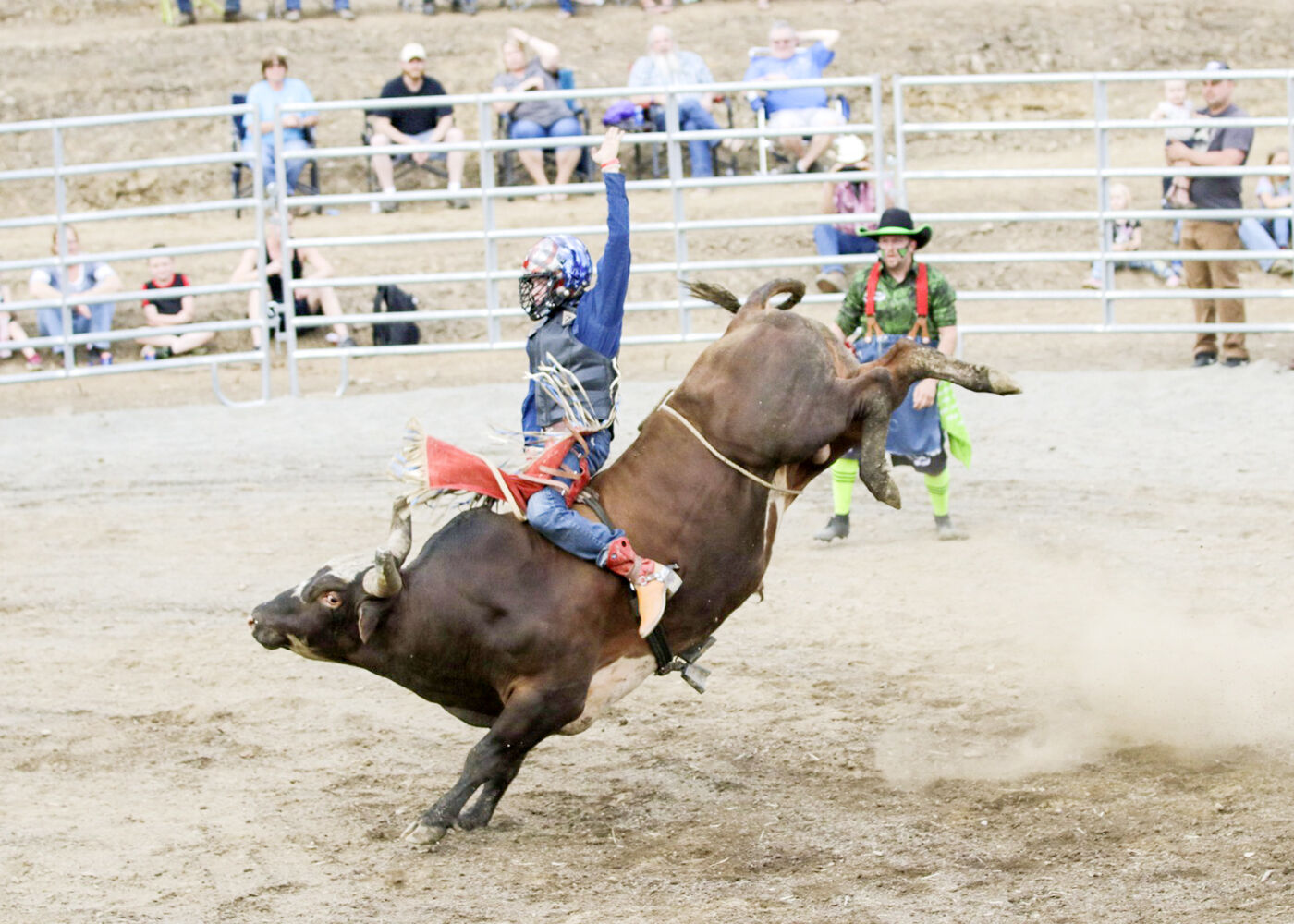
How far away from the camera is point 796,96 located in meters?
15.0

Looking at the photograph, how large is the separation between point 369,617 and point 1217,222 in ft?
30.7

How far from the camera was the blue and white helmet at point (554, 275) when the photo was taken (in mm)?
5434

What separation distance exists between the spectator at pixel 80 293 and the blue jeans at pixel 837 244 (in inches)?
235

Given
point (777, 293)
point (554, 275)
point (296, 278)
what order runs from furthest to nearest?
1. point (296, 278)
2. point (777, 293)
3. point (554, 275)

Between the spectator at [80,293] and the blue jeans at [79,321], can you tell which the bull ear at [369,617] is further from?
the blue jeans at [79,321]

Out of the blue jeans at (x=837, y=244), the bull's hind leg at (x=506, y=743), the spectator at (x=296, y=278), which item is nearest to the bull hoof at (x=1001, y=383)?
the bull's hind leg at (x=506, y=743)

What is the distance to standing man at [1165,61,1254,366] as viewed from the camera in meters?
12.4

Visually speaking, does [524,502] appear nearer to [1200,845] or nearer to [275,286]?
[1200,845]

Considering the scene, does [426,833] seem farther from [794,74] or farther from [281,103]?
[794,74]

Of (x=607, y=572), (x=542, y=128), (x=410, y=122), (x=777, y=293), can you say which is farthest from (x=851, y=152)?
(x=607, y=572)

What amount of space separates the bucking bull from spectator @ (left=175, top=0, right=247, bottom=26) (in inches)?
639

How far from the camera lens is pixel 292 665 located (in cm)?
738

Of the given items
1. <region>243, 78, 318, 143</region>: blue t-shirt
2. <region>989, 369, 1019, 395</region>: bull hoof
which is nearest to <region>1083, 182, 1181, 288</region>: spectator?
<region>243, 78, 318, 143</region>: blue t-shirt

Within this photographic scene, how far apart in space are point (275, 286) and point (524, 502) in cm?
883
